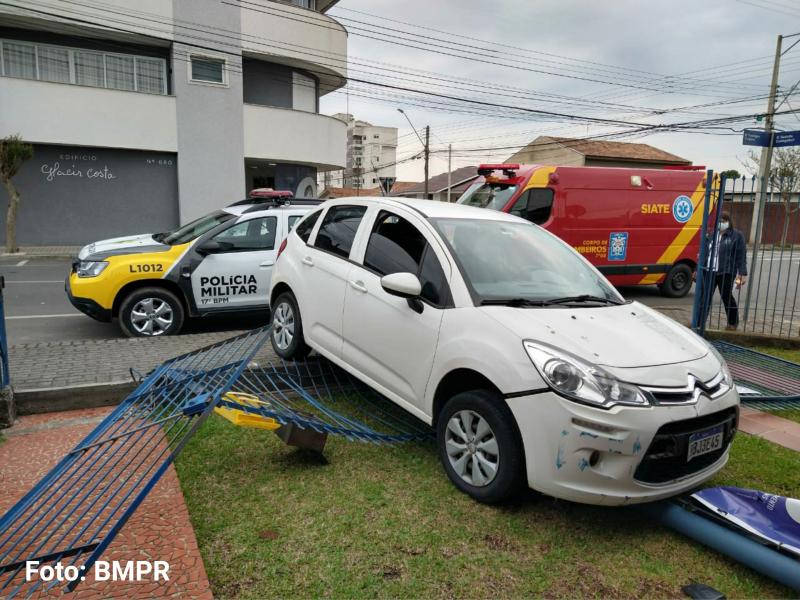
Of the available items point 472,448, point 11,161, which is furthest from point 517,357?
point 11,161

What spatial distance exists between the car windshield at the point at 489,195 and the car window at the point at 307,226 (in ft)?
17.2

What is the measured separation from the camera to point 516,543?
302 centimetres

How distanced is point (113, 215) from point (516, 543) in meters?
21.1

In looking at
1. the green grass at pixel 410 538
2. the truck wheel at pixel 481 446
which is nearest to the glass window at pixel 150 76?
A: the green grass at pixel 410 538

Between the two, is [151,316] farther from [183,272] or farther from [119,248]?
[119,248]

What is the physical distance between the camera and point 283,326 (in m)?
5.50

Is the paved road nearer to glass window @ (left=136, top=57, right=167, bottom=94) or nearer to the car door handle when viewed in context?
the car door handle

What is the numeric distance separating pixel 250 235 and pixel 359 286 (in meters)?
3.56

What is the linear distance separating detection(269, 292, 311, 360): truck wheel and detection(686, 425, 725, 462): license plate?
3253mm

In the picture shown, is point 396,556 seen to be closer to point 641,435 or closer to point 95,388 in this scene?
point 641,435

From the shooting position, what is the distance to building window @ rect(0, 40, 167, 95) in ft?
62.7

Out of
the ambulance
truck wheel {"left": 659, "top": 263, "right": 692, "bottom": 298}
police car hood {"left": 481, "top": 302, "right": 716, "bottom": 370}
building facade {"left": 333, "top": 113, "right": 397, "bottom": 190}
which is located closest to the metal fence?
the ambulance

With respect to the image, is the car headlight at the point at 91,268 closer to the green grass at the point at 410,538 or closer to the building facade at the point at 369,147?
the green grass at the point at 410,538

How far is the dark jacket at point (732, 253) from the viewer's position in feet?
26.5
